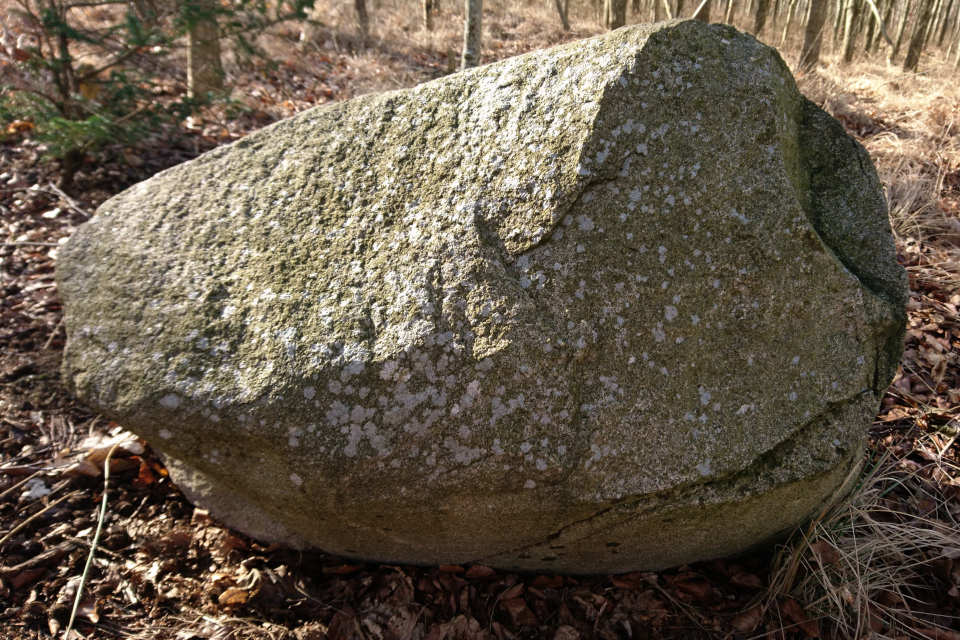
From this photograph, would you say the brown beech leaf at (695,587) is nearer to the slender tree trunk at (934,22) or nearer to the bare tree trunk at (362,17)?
the bare tree trunk at (362,17)

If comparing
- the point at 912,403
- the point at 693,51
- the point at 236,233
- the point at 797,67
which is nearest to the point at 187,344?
the point at 236,233

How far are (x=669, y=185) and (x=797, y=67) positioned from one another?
719cm

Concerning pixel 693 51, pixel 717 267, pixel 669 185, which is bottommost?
pixel 717 267

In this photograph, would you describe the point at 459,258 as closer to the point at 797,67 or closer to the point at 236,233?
the point at 236,233

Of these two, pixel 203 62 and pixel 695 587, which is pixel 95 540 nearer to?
pixel 695 587

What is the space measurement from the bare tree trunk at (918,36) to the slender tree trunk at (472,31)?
6889mm

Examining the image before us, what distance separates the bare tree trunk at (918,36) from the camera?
314 inches

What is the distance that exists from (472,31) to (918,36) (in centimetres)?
719

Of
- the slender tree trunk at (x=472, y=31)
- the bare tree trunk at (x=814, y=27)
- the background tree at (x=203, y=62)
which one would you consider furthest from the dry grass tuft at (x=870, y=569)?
the bare tree trunk at (x=814, y=27)

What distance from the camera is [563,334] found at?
1.73 metres

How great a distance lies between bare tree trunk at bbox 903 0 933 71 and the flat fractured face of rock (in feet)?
28.0

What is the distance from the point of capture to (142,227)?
7.13ft

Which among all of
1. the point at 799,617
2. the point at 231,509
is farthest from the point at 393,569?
the point at 799,617

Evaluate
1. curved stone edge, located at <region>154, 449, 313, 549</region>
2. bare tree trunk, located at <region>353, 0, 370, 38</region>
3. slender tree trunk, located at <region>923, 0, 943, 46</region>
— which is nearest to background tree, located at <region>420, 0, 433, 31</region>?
bare tree trunk, located at <region>353, 0, 370, 38</region>
